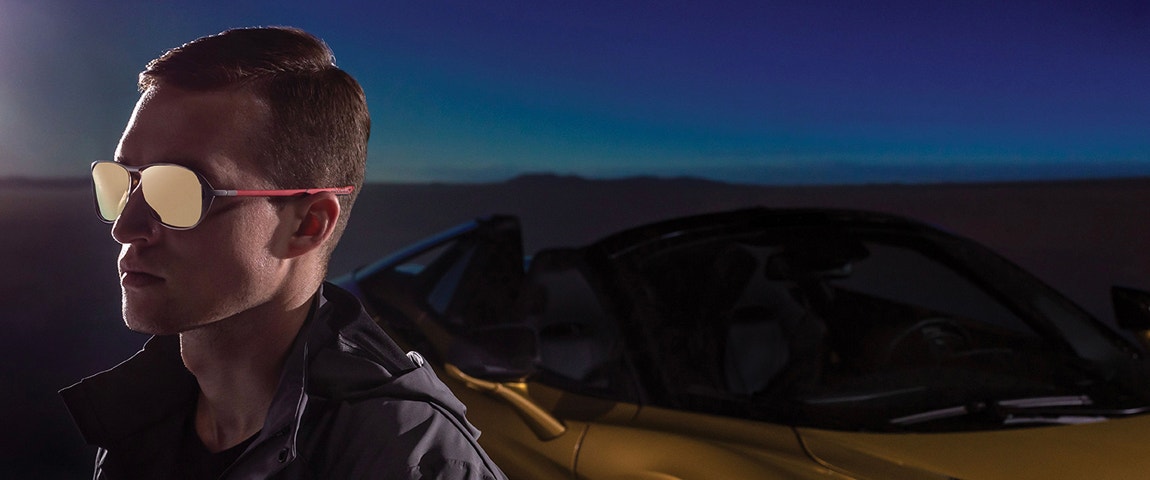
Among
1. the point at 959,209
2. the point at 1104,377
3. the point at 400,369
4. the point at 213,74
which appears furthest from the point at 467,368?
the point at 959,209

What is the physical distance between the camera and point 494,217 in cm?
213

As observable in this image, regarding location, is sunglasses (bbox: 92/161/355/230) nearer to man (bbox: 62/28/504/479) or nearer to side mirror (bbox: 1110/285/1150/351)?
man (bbox: 62/28/504/479)

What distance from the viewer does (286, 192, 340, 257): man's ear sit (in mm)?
865

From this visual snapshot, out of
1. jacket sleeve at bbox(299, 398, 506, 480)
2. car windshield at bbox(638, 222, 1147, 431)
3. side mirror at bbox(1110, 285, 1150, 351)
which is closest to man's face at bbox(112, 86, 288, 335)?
jacket sleeve at bbox(299, 398, 506, 480)

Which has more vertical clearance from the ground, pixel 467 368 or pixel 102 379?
pixel 102 379

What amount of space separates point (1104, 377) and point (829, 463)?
0.69m

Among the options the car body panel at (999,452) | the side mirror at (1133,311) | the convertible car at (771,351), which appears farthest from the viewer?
the side mirror at (1133,311)

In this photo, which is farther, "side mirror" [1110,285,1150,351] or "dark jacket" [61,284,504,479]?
"side mirror" [1110,285,1150,351]

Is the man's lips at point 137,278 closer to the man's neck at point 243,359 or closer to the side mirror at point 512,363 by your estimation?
the man's neck at point 243,359

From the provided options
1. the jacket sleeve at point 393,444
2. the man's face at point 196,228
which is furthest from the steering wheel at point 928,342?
the man's face at point 196,228

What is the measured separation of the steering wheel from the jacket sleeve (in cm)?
118

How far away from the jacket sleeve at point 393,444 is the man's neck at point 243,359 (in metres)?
0.12

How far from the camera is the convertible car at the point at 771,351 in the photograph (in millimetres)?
1395

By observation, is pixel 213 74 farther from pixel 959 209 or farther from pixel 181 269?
pixel 959 209
